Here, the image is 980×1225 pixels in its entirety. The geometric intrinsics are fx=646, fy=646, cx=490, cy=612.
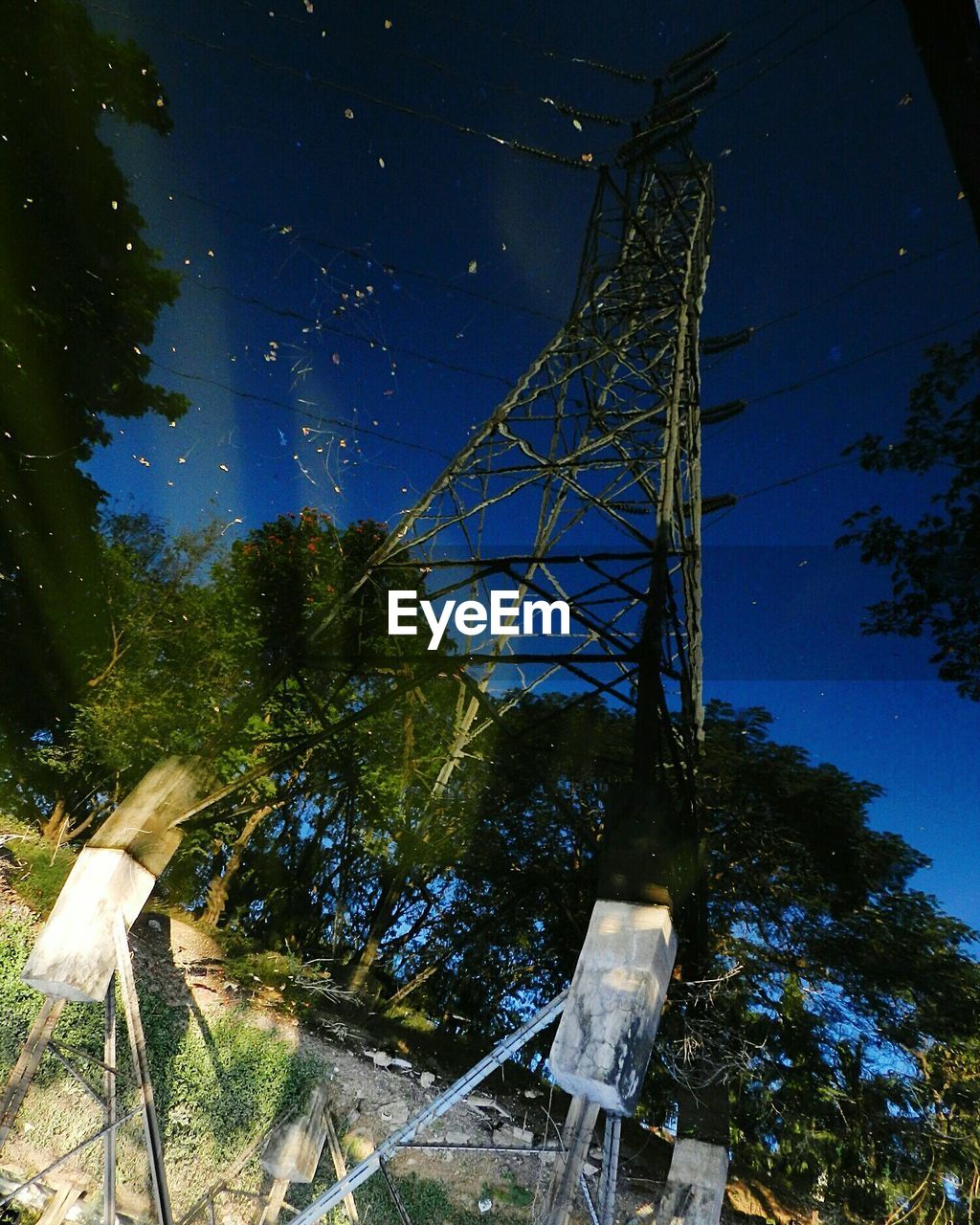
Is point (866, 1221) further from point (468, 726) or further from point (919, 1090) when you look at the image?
point (468, 726)

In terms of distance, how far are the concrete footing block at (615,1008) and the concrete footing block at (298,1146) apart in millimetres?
4340

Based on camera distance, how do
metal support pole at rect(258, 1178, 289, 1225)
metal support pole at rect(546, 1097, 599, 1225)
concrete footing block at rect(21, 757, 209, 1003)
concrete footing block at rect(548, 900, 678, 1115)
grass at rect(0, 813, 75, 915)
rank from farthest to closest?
grass at rect(0, 813, 75, 915)
metal support pole at rect(258, 1178, 289, 1225)
concrete footing block at rect(21, 757, 209, 1003)
metal support pole at rect(546, 1097, 599, 1225)
concrete footing block at rect(548, 900, 678, 1115)

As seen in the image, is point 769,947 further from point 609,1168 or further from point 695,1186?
point 609,1168

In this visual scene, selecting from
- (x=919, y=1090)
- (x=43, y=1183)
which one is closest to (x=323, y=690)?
(x=43, y=1183)

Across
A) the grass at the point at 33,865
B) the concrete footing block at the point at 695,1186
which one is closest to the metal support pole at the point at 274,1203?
the concrete footing block at the point at 695,1186

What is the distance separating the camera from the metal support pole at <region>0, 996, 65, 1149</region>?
12.8ft

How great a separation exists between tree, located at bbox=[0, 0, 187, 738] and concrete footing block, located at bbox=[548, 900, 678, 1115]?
10.9 m

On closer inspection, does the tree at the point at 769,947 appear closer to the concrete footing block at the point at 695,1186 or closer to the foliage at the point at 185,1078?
the concrete footing block at the point at 695,1186

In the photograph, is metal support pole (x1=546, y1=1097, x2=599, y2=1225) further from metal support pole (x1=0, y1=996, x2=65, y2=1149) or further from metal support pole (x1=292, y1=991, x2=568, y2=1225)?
metal support pole (x1=0, y1=996, x2=65, y2=1149)

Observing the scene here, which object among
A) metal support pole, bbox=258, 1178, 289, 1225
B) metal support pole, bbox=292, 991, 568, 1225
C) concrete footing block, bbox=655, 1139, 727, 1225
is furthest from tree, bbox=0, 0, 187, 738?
concrete footing block, bbox=655, 1139, 727, 1225

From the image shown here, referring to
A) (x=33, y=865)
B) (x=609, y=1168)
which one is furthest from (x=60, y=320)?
(x=609, y=1168)

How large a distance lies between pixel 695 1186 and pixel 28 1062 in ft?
16.0

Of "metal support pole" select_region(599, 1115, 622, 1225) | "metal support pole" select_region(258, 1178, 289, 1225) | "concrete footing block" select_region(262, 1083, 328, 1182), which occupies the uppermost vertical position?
"metal support pole" select_region(599, 1115, 622, 1225)

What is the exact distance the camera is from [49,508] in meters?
11.0
